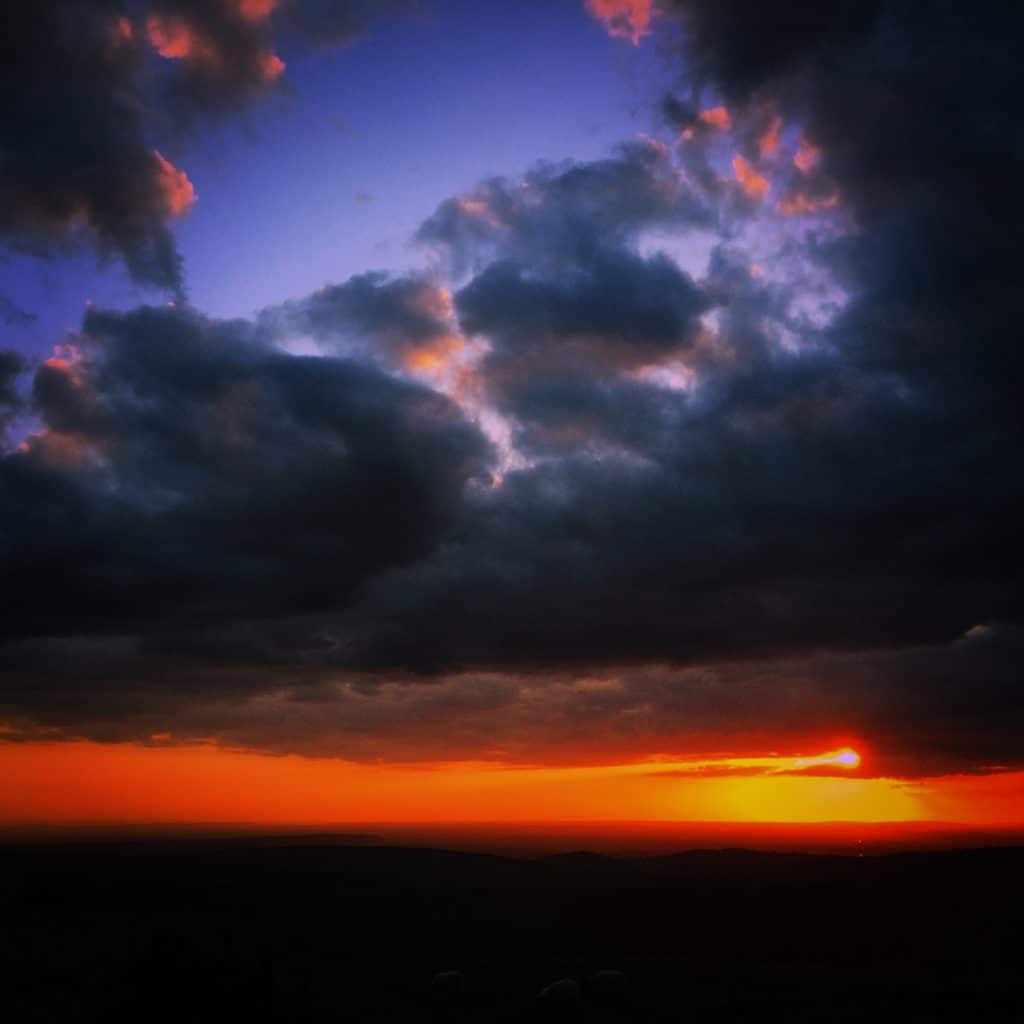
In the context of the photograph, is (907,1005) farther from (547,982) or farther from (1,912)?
(1,912)

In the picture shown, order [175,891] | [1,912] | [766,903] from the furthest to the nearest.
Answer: [175,891], [766,903], [1,912]

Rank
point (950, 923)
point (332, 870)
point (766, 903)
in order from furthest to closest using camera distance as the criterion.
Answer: point (332, 870), point (766, 903), point (950, 923)

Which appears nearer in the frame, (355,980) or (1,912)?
(355,980)

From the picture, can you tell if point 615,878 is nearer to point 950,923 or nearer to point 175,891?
point 950,923

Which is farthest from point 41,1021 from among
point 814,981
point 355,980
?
point 814,981

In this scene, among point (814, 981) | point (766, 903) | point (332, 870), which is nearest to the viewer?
point (814, 981)

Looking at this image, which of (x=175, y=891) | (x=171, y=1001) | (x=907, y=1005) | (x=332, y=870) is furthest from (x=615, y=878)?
(x=171, y=1001)
